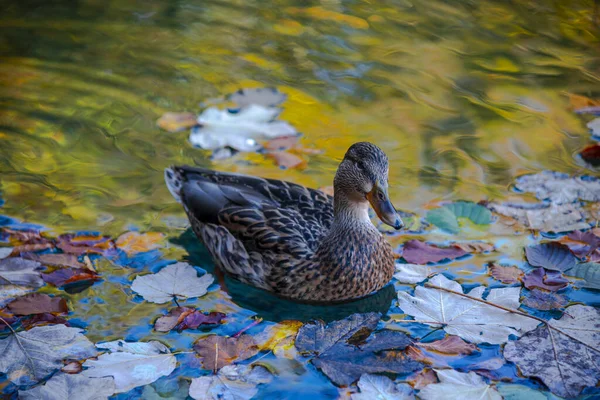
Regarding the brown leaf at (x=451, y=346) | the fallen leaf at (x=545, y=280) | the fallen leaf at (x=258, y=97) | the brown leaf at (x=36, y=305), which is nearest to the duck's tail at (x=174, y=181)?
the brown leaf at (x=36, y=305)

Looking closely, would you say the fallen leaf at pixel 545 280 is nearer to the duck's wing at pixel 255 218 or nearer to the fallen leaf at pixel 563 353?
the fallen leaf at pixel 563 353

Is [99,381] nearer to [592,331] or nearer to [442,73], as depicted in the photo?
[592,331]

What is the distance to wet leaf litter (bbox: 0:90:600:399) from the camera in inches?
187

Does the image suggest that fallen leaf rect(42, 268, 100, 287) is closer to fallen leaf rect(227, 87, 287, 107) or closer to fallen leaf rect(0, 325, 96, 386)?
fallen leaf rect(0, 325, 96, 386)

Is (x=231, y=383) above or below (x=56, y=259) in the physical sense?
above

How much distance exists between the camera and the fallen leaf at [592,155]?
7.30 m

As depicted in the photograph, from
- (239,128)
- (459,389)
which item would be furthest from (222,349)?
(239,128)

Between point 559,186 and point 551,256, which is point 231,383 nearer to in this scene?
point 551,256

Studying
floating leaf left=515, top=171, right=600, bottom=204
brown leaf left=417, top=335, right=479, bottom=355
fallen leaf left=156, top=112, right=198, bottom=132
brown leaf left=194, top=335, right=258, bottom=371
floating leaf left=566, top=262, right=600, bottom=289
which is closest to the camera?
brown leaf left=194, top=335, right=258, bottom=371

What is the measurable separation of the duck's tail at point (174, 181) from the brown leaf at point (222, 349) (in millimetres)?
1630

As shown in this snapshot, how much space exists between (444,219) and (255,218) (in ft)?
5.46

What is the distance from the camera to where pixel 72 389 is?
4625 mm

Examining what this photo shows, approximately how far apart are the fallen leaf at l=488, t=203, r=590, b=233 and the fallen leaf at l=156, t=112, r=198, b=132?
9.87 ft

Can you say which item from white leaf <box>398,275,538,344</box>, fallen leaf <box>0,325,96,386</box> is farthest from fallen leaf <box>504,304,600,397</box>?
fallen leaf <box>0,325,96,386</box>
